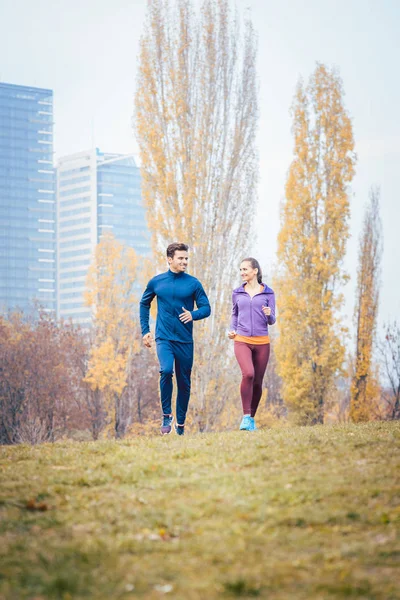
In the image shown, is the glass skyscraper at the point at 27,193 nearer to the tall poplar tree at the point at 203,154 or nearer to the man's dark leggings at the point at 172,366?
the tall poplar tree at the point at 203,154

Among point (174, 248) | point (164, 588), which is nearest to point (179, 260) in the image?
point (174, 248)

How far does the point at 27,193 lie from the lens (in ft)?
575

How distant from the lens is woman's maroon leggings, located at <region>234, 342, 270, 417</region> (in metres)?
10.1

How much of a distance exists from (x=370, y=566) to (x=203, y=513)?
1247 mm

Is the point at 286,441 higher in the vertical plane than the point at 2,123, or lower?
lower

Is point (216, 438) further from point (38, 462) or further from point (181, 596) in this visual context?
point (181, 596)

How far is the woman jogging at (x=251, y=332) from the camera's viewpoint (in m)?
10.1

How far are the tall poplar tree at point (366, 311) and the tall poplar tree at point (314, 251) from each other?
5121mm

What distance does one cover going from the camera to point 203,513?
16.7 ft

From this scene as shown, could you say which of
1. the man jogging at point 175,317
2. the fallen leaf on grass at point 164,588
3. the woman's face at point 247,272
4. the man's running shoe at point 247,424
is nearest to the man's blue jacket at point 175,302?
the man jogging at point 175,317

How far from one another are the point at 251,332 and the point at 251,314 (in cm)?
23

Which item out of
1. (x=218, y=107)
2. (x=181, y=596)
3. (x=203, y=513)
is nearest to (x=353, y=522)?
(x=203, y=513)

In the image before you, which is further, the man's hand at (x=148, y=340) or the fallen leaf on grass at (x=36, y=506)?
the man's hand at (x=148, y=340)

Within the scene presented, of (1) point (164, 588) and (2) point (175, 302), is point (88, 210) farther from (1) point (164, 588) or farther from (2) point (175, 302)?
(1) point (164, 588)
